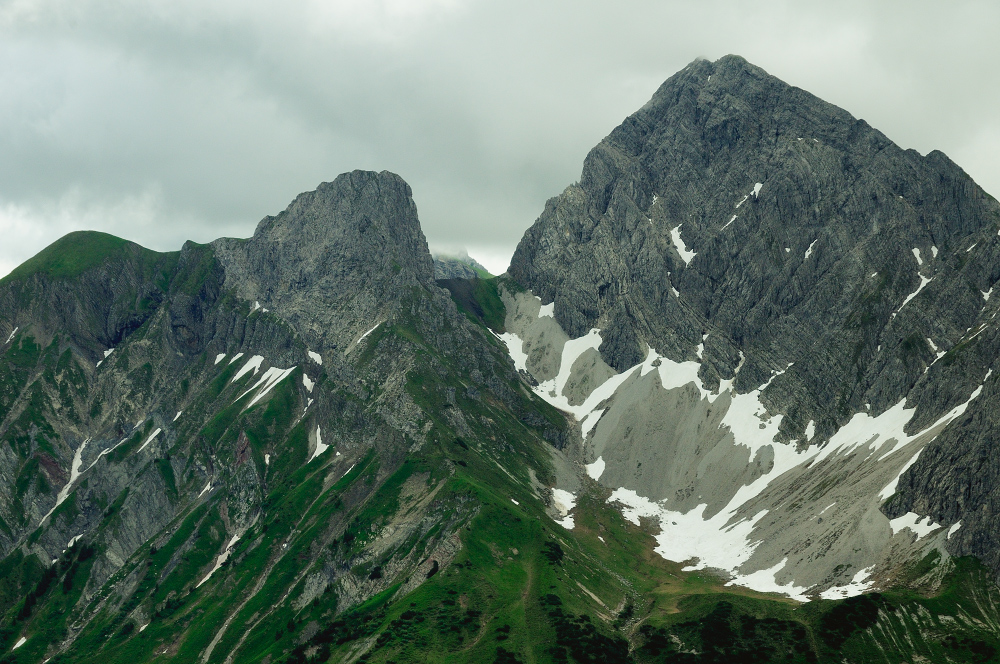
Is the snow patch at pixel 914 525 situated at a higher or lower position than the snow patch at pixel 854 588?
higher

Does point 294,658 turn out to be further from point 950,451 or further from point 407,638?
point 950,451

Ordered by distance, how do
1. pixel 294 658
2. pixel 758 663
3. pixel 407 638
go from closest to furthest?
1. pixel 758 663
2. pixel 407 638
3. pixel 294 658

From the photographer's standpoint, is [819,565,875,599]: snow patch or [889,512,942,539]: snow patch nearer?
[819,565,875,599]: snow patch

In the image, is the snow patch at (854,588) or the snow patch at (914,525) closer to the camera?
the snow patch at (854,588)

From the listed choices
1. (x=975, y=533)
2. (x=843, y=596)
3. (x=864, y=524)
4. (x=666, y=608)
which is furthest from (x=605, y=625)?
(x=975, y=533)

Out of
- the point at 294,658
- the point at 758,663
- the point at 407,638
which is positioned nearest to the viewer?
the point at 758,663

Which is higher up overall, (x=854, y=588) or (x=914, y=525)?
(x=914, y=525)

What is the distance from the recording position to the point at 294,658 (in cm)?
18475

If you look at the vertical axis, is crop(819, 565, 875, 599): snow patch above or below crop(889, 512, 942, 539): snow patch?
below

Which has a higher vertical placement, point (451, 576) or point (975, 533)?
point (451, 576)

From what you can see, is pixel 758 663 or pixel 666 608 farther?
pixel 666 608

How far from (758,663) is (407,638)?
6980cm

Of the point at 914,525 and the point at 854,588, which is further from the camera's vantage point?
the point at 914,525

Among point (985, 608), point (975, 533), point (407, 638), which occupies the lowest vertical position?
point (985, 608)
